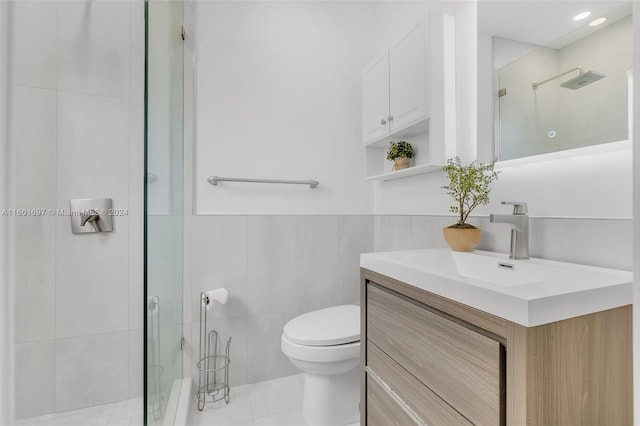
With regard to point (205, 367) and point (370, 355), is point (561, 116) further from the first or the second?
point (205, 367)

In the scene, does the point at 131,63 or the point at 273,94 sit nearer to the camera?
the point at 131,63

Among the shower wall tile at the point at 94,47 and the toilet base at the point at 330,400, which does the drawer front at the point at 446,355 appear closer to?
the toilet base at the point at 330,400

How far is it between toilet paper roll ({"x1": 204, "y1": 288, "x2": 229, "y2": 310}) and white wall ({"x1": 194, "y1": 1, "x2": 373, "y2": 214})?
1.42 feet

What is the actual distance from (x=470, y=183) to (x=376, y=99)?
782 millimetres

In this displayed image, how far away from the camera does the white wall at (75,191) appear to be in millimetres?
690

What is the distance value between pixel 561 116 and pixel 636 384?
83cm

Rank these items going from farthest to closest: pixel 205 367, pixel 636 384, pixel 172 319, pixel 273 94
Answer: pixel 273 94 → pixel 205 367 → pixel 172 319 → pixel 636 384

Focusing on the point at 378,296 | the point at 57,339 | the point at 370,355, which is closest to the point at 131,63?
the point at 57,339

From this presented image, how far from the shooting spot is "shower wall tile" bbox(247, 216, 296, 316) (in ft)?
5.49

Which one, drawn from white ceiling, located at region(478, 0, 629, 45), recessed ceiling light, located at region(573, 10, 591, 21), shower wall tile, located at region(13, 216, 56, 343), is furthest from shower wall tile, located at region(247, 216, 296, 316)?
recessed ceiling light, located at region(573, 10, 591, 21)

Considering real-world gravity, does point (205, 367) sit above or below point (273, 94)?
below

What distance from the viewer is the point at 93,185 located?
102 cm

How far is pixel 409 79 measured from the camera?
53.2 inches

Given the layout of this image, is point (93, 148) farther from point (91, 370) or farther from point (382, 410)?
point (382, 410)
